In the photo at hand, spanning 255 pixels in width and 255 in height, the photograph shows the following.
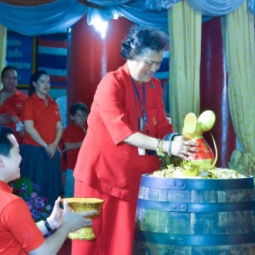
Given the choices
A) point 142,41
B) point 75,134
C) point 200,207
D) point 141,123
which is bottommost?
point 200,207

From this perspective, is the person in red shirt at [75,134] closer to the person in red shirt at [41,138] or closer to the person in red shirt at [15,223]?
the person in red shirt at [41,138]

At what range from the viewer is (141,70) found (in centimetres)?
298

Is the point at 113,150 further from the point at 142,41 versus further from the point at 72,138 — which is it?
the point at 72,138

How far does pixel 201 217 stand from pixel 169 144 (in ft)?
1.37

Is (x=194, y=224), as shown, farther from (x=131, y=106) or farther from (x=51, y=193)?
(x=51, y=193)

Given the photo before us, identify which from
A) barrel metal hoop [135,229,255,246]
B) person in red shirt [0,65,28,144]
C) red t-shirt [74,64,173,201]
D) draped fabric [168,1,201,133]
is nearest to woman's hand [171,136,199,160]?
red t-shirt [74,64,173,201]

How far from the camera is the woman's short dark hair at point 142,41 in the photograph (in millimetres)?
2930

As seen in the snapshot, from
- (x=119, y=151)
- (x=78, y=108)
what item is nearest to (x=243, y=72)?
(x=78, y=108)

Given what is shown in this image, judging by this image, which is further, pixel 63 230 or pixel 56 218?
pixel 56 218

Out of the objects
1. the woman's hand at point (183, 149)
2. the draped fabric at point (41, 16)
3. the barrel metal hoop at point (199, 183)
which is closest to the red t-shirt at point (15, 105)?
the draped fabric at point (41, 16)

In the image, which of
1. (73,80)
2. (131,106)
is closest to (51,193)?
(73,80)

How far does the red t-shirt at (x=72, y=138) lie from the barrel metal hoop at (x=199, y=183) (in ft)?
10.7

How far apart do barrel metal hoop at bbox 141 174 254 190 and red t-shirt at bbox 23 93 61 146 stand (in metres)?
2.86

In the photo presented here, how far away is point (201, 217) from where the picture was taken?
248cm
